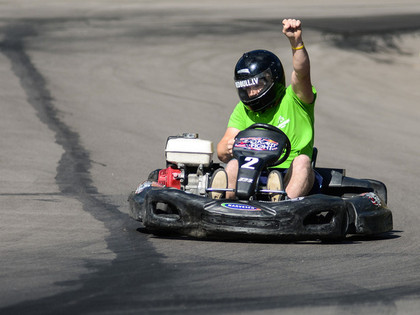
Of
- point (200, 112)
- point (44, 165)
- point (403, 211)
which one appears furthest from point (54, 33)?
point (403, 211)

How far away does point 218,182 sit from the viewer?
256 inches

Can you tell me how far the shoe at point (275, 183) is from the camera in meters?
6.35

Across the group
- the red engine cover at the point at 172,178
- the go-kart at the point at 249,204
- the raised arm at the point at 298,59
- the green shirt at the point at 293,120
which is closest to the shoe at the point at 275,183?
the go-kart at the point at 249,204

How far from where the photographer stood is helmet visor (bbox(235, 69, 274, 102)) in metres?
6.83

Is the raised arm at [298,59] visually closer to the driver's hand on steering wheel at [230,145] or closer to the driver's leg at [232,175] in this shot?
the driver's hand on steering wheel at [230,145]

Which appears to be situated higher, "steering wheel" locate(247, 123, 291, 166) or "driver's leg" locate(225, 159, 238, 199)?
"steering wheel" locate(247, 123, 291, 166)

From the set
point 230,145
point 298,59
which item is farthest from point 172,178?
point 298,59

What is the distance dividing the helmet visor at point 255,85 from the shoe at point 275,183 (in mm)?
681

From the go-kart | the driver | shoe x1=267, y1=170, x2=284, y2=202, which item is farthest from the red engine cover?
shoe x1=267, y1=170, x2=284, y2=202

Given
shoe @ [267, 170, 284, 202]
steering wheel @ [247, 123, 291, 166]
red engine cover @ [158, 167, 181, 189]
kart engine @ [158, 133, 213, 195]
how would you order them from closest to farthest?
1. shoe @ [267, 170, 284, 202]
2. steering wheel @ [247, 123, 291, 166]
3. kart engine @ [158, 133, 213, 195]
4. red engine cover @ [158, 167, 181, 189]

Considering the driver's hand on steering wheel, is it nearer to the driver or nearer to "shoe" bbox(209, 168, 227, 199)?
the driver

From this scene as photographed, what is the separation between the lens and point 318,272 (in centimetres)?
512

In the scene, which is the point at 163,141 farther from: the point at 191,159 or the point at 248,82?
the point at 248,82

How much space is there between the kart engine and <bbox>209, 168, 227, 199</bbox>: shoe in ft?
1.10
